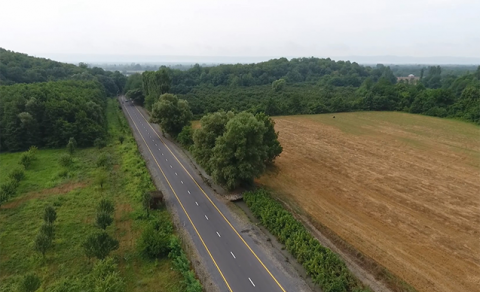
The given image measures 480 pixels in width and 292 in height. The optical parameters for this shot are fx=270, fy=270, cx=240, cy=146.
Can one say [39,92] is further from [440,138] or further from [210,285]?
[440,138]

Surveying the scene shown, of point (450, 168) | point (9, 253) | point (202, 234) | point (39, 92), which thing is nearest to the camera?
point (9, 253)

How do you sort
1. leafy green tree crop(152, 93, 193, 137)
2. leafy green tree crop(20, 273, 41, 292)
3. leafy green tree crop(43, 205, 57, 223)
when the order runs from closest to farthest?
leafy green tree crop(20, 273, 41, 292) → leafy green tree crop(43, 205, 57, 223) → leafy green tree crop(152, 93, 193, 137)

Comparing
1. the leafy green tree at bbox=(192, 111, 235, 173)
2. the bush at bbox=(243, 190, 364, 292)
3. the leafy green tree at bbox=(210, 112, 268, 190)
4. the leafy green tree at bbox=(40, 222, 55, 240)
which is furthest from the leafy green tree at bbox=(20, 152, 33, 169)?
the bush at bbox=(243, 190, 364, 292)

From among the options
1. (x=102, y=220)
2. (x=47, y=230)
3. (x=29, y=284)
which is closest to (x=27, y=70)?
(x=47, y=230)

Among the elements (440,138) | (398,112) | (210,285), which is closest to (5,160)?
(210,285)

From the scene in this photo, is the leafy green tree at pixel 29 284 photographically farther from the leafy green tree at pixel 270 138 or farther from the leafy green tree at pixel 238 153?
the leafy green tree at pixel 270 138

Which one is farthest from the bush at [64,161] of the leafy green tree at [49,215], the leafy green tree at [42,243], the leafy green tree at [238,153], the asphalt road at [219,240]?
the leafy green tree at [238,153]

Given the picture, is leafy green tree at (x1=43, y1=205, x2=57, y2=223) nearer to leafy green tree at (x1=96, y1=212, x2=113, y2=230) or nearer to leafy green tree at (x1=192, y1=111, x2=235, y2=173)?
leafy green tree at (x1=96, y1=212, x2=113, y2=230)
